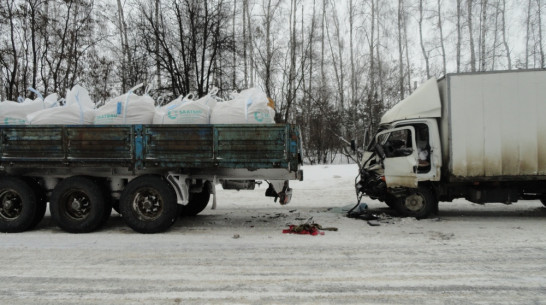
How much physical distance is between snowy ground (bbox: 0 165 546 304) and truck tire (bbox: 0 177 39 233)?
236 mm

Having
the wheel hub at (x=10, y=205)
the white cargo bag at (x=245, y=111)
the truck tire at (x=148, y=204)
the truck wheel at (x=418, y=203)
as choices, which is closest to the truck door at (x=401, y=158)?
the truck wheel at (x=418, y=203)

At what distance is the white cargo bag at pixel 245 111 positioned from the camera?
6.48m

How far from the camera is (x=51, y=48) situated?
17.4 metres

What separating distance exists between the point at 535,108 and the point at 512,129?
2.08 feet

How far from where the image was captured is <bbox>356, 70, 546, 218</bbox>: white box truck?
7418mm

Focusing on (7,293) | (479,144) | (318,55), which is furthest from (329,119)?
(7,293)

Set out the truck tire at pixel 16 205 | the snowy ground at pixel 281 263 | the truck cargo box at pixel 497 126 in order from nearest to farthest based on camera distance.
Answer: the snowy ground at pixel 281 263, the truck tire at pixel 16 205, the truck cargo box at pixel 497 126

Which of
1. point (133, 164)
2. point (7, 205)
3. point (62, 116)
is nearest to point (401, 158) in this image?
point (133, 164)

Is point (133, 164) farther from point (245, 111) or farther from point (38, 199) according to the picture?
point (245, 111)

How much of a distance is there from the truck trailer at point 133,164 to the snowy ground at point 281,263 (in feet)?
1.38

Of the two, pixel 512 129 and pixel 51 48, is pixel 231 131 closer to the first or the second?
pixel 512 129

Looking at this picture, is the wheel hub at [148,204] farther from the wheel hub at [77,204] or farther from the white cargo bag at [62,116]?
the white cargo bag at [62,116]

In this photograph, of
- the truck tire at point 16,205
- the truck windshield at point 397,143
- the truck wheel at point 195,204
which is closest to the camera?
the truck tire at point 16,205

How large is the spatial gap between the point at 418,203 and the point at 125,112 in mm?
6324
